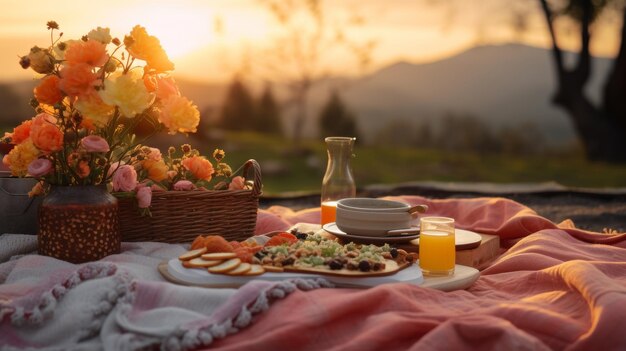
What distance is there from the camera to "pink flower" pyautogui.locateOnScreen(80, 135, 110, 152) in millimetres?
2135

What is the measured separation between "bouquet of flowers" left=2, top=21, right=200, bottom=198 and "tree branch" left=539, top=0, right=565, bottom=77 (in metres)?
8.18

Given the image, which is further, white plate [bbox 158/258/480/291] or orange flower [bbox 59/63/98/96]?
orange flower [bbox 59/63/98/96]

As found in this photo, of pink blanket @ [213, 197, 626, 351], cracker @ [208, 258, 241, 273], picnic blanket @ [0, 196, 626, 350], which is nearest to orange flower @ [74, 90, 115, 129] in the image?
picnic blanket @ [0, 196, 626, 350]

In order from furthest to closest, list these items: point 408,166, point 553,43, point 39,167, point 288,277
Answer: point 408,166, point 553,43, point 39,167, point 288,277

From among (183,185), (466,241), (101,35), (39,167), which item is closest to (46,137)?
(39,167)

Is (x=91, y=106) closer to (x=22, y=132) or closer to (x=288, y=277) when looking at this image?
(x=22, y=132)

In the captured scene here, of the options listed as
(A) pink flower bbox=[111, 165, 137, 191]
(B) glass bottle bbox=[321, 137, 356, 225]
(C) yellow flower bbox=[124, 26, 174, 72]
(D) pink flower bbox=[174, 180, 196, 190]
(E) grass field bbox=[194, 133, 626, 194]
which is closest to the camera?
(C) yellow flower bbox=[124, 26, 174, 72]

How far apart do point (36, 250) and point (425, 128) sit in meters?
10.7

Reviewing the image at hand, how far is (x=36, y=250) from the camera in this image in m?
2.46

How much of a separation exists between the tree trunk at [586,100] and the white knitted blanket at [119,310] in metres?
8.37

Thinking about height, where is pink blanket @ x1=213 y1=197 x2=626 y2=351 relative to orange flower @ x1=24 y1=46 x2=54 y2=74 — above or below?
below

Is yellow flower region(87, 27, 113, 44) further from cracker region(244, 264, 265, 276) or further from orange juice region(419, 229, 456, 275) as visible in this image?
orange juice region(419, 229, 456, 275)

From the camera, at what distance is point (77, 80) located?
2.10m

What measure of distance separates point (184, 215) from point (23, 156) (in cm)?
56
